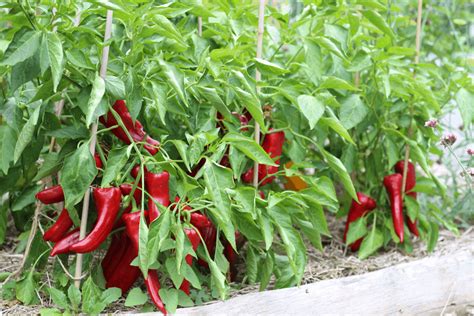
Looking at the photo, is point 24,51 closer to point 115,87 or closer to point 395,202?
point 115,87

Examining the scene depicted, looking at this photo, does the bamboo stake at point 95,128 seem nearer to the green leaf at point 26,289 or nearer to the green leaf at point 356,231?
the green leaf at point 26,289

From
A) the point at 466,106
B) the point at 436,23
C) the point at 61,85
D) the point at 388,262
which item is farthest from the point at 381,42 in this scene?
the point at 436,23

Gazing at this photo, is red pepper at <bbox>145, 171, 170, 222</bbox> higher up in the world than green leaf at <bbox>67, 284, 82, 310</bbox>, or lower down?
higher up

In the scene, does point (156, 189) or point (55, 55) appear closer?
point (55, 55)

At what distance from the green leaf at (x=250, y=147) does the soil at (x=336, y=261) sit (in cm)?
48

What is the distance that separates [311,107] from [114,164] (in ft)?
1.70

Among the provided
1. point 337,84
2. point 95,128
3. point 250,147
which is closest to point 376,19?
point 337,84

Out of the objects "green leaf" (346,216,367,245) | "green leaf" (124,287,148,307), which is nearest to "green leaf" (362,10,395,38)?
"green leaf" (346,216,367,245)

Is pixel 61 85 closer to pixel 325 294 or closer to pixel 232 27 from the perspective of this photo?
pixel 232 27

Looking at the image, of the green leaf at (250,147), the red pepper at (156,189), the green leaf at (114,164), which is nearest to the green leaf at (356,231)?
the green leaf at (250,147)

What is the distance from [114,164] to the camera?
5.23 feet

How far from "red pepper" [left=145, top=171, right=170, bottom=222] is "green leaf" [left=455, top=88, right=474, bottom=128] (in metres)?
1.00

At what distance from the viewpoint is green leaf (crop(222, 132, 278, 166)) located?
1631mm

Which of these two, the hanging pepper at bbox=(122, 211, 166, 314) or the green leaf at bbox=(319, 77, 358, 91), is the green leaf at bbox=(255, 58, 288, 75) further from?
the hanging pepper at bbox=(122, 211, 166, 314)
